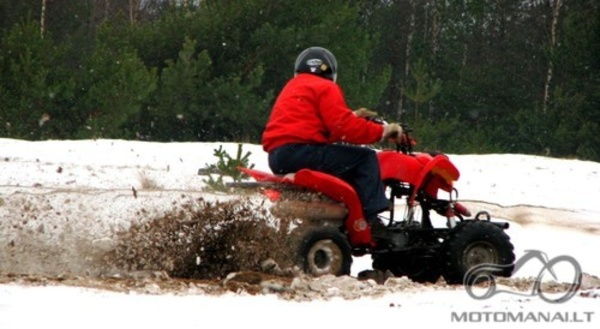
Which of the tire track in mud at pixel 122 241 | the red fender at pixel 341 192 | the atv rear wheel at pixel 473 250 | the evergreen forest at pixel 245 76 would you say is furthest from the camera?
the evergreen forest at pixel 245 76

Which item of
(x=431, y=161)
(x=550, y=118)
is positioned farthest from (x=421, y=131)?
(x=431, y=161)

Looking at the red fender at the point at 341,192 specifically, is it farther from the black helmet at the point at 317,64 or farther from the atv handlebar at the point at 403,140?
the black helmet at the point at 317,64

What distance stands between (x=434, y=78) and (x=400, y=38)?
5.44 m

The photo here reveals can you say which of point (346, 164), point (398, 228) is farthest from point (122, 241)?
point (398, 228)

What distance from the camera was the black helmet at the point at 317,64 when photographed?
29.6 feet

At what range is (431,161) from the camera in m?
9.12

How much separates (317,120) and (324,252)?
3.24 feet

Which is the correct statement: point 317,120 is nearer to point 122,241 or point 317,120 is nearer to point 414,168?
point 414,168

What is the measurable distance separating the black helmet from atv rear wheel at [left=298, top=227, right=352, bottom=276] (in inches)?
47.8

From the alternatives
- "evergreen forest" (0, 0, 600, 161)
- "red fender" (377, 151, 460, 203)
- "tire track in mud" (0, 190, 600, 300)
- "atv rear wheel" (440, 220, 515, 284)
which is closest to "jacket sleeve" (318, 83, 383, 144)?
"red fender" (377, 151, 460, 203)

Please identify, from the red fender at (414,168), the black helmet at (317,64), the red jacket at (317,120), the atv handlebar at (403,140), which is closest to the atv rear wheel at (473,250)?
the red fender at (414,168)

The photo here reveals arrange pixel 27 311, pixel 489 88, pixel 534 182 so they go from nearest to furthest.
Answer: pixel 27 311, pixel 534 182, pixel 489 88

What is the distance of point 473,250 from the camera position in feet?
29.8

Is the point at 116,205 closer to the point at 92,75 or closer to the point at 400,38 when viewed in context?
the point at 92,75
